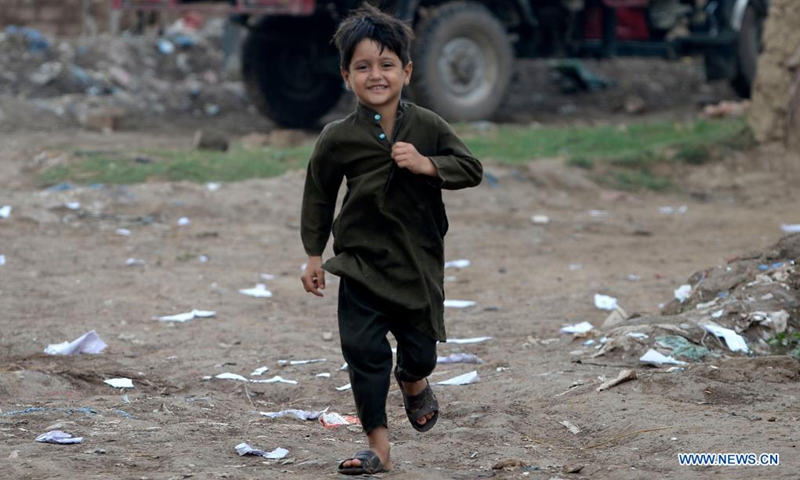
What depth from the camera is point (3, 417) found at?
374 centimetres

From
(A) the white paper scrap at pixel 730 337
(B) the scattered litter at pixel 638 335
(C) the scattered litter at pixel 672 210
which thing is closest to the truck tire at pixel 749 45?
(C) the scattered litter at pixel 672 210

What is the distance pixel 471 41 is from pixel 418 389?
858cm

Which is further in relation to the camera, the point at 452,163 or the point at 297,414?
the point at 297,414

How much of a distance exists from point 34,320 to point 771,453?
3.63m

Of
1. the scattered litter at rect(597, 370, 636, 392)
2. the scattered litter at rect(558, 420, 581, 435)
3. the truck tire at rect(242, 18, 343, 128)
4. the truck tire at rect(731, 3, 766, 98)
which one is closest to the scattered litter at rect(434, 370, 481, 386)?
the scattered litter at rect(597, 370, 636, 392)

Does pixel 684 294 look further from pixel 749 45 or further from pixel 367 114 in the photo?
pixel 749 45

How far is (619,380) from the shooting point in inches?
161

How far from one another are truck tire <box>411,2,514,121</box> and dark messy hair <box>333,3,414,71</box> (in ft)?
25.5

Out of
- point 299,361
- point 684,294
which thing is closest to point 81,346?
point 299,361

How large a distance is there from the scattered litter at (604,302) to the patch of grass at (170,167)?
12.1ft

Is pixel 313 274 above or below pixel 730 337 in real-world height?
above

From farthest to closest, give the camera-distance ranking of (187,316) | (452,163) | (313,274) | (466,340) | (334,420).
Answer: (187,316), (466,340), (334,420), (313,274), (452,163)

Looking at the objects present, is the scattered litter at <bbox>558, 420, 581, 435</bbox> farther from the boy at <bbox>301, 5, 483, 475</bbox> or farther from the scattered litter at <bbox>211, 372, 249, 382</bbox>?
the scattered litter at <bbox>211, 372, 249, 382</bbox>

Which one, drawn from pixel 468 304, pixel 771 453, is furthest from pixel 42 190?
pixel 771 453
